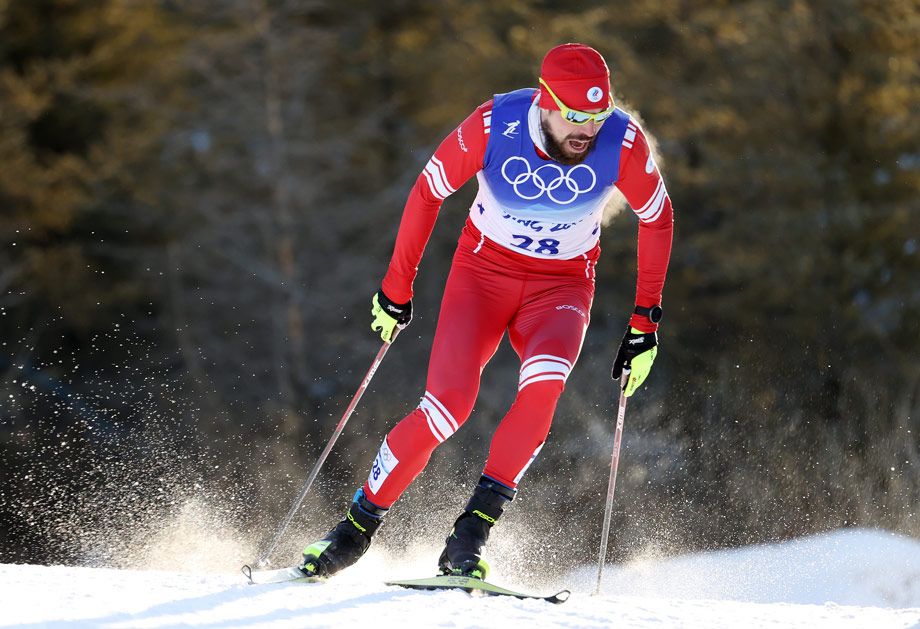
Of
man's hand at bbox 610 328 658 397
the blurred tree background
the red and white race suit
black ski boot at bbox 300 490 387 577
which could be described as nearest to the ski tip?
the red and white race suit

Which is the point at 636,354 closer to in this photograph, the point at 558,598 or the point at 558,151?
the point at 558,151

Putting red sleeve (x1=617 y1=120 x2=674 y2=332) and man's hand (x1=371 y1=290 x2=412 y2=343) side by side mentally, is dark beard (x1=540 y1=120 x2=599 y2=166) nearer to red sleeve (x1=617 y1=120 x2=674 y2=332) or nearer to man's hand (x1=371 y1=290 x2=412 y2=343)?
red sleeve (x1=617 y1=120 x2=674 y2=332)

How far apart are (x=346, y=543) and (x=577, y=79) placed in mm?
1653

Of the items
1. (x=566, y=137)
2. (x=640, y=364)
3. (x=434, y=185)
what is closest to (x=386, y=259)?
(x=640, y=364)

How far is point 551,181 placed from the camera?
3725 mm

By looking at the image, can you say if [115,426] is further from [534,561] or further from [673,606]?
[673,606]

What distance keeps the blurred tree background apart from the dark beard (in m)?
7.44

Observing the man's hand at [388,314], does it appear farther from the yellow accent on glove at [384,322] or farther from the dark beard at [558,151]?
the dark beard at [558,151]

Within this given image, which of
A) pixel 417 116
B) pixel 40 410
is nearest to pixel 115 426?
pixel 40 410

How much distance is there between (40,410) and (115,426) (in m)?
1.76

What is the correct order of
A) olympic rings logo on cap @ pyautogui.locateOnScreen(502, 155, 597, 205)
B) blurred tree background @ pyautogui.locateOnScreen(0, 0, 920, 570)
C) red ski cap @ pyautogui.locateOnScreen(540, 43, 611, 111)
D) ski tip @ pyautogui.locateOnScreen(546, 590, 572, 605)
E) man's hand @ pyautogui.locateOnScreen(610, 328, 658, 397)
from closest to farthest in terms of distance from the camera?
ski tip @ pyautogui.locateOnScreen(546, 590, 572, 605) < red ski cap @ pyautogui.locateOnScreen(540, 43, 611, 111) < olympic rings logo on cap @ pyautogui.locateOnScreen(502, 155, 597, 205) < man's hand @ pyautogui.locateOnScreen(610, 328, 658, 397) < blurred tree background @ pyautogui.locateOnScreen(0, 0, 920, 570)

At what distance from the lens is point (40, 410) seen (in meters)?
16.0

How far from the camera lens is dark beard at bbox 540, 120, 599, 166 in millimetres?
3652

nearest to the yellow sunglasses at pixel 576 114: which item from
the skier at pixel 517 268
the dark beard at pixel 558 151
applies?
the skier at pixel 517 268
